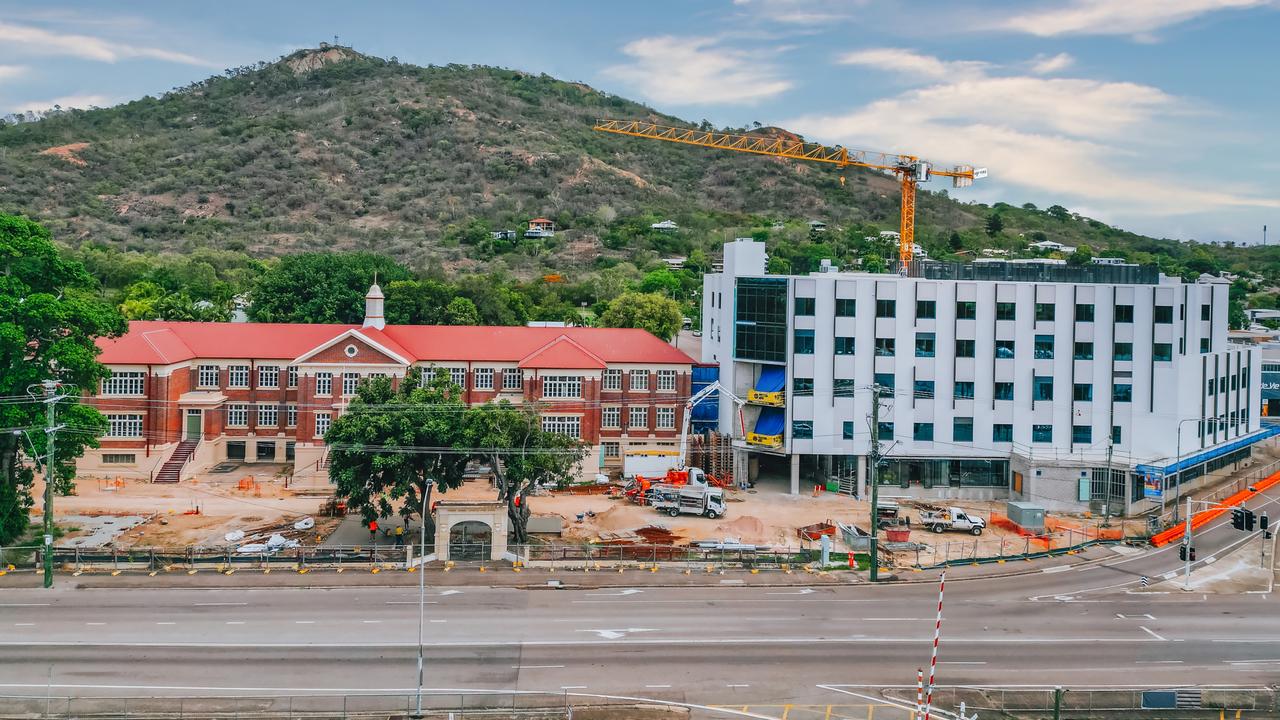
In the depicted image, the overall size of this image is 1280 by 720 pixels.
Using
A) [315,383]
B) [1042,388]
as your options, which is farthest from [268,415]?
[1042,388]

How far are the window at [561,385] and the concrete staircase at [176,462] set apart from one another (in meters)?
27.3

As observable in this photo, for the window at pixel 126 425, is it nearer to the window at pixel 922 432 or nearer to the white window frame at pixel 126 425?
the white window frame at pixel 126 425

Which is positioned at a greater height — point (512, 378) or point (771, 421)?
point (512, 378)

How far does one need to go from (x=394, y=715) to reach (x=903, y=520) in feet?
129

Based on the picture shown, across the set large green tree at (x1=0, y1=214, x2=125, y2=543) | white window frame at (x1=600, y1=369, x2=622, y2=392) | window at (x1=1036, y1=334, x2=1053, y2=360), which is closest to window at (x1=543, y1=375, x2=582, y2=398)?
white window frame at (x1=600, y1=369, x2=622, y2=392)

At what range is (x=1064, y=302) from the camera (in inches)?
2704

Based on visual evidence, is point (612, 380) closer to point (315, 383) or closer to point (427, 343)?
point (427, 343)

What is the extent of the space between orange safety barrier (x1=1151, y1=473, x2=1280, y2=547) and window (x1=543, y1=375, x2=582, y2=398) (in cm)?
4173

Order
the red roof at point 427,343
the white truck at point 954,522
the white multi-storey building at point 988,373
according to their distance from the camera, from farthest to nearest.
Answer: the red roof at point 427,343 → the white multi-storey building at point 988,373 → the white truck at point 954,522

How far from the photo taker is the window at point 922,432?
228 ft

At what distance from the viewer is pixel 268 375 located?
3019 inches

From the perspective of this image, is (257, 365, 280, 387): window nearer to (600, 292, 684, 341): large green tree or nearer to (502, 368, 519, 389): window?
(502, 368, 519, 389): window

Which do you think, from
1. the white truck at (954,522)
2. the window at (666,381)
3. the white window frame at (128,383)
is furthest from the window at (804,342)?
the white window frame at (128,383)

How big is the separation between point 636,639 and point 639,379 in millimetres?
39591
